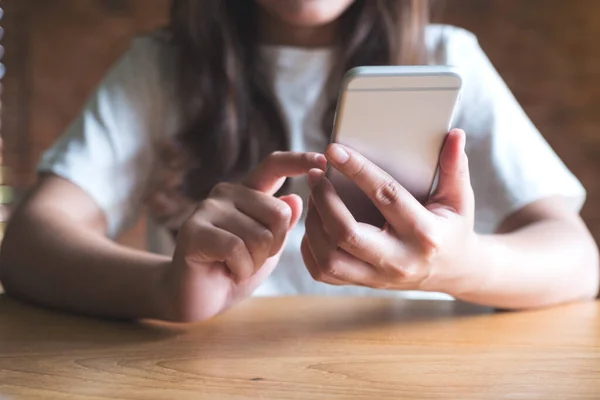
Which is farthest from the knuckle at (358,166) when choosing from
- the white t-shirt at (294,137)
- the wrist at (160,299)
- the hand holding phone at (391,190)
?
the white t-shirt at (294,137)

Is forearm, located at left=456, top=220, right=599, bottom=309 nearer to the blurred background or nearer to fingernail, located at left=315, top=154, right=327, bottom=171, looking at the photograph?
fingernail, located at left=315, top=154, right=327, bottom=171

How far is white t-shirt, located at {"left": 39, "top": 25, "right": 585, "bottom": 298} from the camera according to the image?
2.70ft

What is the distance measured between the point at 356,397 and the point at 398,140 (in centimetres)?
18

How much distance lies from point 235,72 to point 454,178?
1.63 feet

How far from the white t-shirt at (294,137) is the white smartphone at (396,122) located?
37 cm

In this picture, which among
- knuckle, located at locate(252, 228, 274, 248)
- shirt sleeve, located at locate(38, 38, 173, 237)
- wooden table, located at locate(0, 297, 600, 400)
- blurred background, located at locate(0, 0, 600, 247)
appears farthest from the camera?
blurred background, located at locate(0, 0, 600, 247)

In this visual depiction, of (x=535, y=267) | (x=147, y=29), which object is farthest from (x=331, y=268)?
(x=147, y=29)

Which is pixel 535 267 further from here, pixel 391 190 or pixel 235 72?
pixel 235 72

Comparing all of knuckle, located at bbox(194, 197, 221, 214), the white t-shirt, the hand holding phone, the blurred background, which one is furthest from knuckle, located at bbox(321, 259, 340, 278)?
the blurred background

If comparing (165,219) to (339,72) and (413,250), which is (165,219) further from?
(413,250)

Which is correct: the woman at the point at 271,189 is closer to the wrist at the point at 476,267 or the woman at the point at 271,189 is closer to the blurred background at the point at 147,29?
the wrist at the point at 476,267

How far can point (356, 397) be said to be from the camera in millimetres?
406

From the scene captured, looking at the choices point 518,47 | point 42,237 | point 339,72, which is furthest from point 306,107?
point 518,47

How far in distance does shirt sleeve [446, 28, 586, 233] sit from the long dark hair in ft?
0.29
